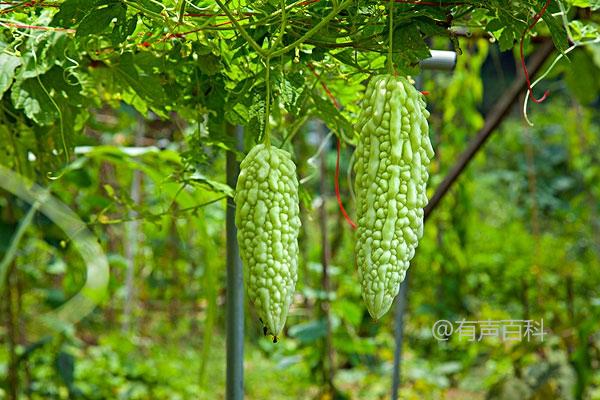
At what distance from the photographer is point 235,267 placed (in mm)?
702

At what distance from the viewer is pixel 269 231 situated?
1.30 feet

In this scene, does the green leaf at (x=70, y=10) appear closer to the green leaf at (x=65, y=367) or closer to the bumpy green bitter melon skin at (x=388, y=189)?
the bumpy green bitter melon skin at (x=388, y=189)

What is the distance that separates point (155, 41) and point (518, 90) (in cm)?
52

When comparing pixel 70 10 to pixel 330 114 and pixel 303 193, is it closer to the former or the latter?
pixel 330 114

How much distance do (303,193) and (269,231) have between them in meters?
0.35

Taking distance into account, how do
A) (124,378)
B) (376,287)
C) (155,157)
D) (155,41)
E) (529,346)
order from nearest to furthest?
1. (376,287)
2. (155,41)
3. (155,157)
4. (529,346)
5. (124,378)

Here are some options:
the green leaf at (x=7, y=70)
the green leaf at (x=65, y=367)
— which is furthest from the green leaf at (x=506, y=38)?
the green leaf at (x=65, y=367)

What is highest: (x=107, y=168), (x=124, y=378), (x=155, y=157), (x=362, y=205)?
(x=107, y=168)

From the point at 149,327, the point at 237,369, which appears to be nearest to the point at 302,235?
the point at 149,327

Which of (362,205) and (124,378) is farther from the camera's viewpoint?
(124,378)

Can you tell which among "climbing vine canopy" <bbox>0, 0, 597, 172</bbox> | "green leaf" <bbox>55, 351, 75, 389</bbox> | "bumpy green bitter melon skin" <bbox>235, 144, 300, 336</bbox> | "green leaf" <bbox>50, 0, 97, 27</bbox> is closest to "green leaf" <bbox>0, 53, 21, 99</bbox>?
"climbing vine canopy" <bbox>0, 0, 597, 172</bbox>

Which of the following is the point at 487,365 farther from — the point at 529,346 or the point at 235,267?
the point at 235,267

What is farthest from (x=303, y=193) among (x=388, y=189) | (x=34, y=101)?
(x=388, y=189)

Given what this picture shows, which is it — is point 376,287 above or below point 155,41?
below
